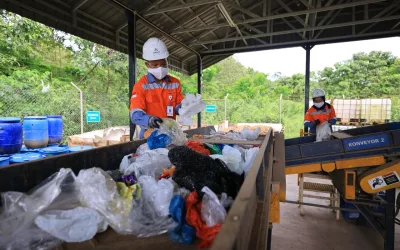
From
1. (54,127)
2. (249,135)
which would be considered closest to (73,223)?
(249,135)

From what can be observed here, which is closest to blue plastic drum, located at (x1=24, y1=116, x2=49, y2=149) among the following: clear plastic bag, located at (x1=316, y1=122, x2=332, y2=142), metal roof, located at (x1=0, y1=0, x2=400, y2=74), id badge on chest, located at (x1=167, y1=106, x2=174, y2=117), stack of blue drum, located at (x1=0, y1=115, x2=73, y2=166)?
stack of blue drum, located at (x1=0, y1=115, x2=73, y2=166)

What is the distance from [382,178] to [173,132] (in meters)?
2.42

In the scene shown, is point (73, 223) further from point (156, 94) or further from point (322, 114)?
point (322, 114)

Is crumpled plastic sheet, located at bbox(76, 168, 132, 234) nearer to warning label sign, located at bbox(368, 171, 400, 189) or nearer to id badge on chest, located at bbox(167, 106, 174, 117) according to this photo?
id badge on chest, located at bbox(167, 106, 174, 117)

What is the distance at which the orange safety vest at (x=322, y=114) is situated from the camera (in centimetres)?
Answer: 556

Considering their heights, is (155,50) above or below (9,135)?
above

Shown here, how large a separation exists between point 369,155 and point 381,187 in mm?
371

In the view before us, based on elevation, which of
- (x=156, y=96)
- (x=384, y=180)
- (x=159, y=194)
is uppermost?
(x=156, y=96)

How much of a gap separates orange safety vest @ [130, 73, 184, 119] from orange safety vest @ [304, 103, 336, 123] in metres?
4.01

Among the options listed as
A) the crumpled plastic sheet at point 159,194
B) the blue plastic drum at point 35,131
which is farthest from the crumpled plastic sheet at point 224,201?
the blue plastic drum at point 35,131

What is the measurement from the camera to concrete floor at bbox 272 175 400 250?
3593mm

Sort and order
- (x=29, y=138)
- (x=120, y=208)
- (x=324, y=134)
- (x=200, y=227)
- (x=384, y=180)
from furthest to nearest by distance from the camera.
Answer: (x=324, y=134) < (x=29, y=138) < (x=384, y=180) < (x=120, y=208) < (x=200, y=227)

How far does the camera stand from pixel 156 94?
2.88 metres

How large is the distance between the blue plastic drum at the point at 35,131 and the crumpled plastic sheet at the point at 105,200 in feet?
9.32
